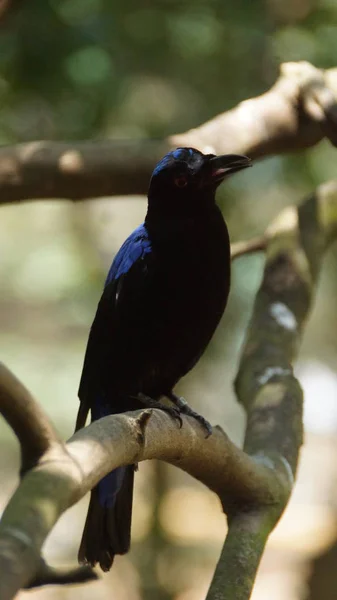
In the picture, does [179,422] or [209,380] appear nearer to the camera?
[179,422]

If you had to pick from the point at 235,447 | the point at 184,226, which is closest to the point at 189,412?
the point at 235,447

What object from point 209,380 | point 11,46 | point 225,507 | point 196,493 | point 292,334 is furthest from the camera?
point 196,493

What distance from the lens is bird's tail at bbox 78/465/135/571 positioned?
120 inches

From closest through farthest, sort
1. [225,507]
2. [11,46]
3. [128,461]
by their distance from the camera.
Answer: [128,461] → [225,507] → [11,46]

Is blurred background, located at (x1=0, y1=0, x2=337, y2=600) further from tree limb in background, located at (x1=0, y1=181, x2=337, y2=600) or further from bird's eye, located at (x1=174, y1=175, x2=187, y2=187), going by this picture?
bird's eye, located at (x1=174, y1=175, x2=187, y2=187)

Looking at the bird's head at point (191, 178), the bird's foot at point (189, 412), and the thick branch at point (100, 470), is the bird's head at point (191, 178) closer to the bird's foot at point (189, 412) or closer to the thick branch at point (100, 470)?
the bird's foot at point (189, 412)

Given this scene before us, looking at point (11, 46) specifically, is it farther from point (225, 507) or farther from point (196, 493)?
point (196, 493)

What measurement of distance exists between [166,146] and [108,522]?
5.02ft

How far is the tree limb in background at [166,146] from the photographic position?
11.9 feet

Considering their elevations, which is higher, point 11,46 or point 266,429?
point 11,46

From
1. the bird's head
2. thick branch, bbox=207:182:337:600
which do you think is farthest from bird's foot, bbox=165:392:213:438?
the bird's head

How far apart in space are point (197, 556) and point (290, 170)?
11.2ft

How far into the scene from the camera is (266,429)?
3326 mm

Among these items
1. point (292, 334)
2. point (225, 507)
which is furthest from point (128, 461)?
point (292, 334)
